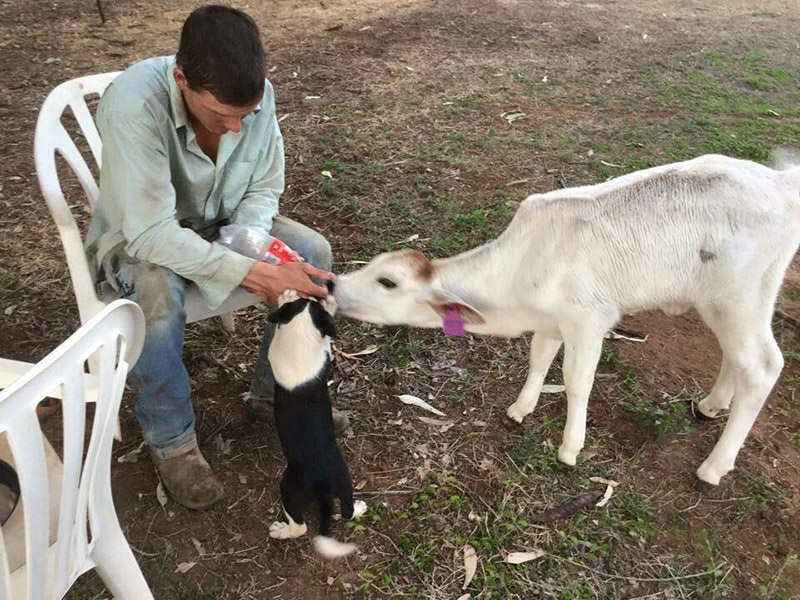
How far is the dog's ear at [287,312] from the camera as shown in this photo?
268 centimetres

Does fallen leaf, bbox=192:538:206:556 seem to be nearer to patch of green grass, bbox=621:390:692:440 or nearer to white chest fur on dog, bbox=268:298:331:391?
white chest fur on dog, bbox=268:298:331:391

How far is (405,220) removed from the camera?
507cm

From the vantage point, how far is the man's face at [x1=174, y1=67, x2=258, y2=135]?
2.48 meters

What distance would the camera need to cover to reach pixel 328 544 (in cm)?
290

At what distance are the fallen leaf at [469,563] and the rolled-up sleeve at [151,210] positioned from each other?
1.56 metres

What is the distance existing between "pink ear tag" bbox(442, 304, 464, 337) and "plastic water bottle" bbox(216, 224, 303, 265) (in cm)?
77

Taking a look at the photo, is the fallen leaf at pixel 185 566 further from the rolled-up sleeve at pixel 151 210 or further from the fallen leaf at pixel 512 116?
the fallen leaf at pixel 512 116

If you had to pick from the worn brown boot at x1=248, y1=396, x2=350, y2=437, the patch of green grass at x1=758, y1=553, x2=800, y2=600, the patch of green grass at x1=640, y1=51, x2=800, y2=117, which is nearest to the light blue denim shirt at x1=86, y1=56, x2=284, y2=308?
the worn brown boot at x1=248, y1=396, x2=350, y2=437

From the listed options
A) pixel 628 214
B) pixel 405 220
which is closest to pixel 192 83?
pixel 628 214

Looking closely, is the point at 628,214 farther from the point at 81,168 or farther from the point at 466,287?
the point at 81,168

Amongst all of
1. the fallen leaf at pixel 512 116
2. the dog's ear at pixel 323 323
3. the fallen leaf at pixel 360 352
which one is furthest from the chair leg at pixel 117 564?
the fallen leaf at pixel 512 116

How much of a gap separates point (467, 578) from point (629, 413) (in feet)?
4.64

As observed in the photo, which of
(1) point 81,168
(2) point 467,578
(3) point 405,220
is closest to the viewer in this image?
(2) point 467,578

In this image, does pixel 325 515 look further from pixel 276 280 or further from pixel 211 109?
pixel 211 109
